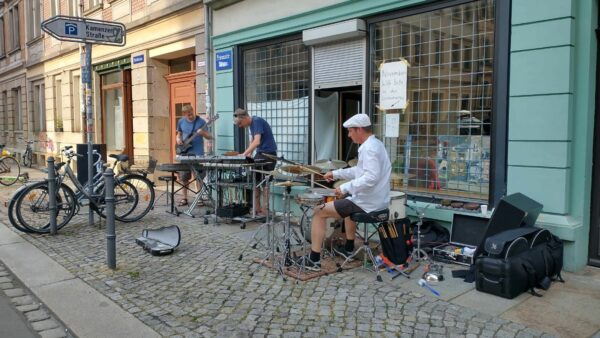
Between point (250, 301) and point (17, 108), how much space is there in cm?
2185

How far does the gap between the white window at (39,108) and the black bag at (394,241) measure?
1753 cm

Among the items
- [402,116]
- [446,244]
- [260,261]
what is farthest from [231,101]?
[446,244]

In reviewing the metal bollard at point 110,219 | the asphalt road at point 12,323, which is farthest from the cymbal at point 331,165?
the asphalt road at point 12,323

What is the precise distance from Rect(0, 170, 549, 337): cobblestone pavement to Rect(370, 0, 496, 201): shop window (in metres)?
1.75

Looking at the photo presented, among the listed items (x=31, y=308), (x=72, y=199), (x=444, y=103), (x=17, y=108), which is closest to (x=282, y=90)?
(x=444, y=103)

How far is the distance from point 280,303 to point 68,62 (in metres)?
14.4

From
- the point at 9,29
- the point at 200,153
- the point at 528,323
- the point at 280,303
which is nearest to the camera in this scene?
the point at 528,323

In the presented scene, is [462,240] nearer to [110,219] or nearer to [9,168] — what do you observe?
[110,219]

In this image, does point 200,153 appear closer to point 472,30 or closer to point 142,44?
point 142,44

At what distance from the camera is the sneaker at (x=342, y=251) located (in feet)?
18.0

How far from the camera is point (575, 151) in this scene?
198 inches

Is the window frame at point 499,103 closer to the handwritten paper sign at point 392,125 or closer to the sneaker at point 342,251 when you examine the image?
the handwritten paper sign at point 392,125

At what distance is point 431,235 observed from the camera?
584cm

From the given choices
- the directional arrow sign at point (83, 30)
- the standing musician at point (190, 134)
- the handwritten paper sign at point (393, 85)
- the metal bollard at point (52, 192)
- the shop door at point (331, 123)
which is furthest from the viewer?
the standing musician at point (190, 134)
